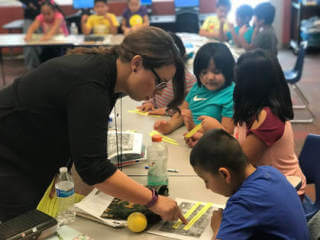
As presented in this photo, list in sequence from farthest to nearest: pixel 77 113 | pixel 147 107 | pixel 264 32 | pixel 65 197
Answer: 1. pixel 264 32
2. pixel 147 107
3. pixel 65 197
4. pixel 77 113

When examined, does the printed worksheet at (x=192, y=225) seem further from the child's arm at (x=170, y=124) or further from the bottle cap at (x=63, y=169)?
the child's arm at (x=170, y=124)

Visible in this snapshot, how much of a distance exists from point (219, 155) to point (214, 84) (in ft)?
3.22

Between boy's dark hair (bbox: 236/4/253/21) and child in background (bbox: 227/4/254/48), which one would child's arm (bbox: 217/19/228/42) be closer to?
child in background (bbox: 227/4/254/48)

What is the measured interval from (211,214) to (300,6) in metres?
6.42

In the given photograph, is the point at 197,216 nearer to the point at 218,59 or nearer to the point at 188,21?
the point at 218,59

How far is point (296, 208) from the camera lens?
1.28 metres

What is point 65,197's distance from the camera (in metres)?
1.50

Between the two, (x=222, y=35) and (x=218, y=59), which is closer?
(x=218, y=59)

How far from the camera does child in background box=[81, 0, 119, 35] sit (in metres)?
5.51

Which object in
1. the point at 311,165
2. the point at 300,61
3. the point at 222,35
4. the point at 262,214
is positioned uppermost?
the point at 222,35

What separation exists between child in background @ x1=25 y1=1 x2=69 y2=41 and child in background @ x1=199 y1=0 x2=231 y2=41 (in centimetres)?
195

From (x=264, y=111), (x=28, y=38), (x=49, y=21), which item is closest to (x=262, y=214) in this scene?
(x=264, y=111)

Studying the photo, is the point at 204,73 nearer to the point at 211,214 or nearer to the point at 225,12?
the point at 211,214

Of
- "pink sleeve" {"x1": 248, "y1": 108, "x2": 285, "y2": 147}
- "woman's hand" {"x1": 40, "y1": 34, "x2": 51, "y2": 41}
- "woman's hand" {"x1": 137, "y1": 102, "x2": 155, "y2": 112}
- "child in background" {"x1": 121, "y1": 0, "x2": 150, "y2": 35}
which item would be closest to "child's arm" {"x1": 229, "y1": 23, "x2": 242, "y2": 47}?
"child in background" {"x1": 121, "y1": 0, "x2": 150, "y2": 35}
